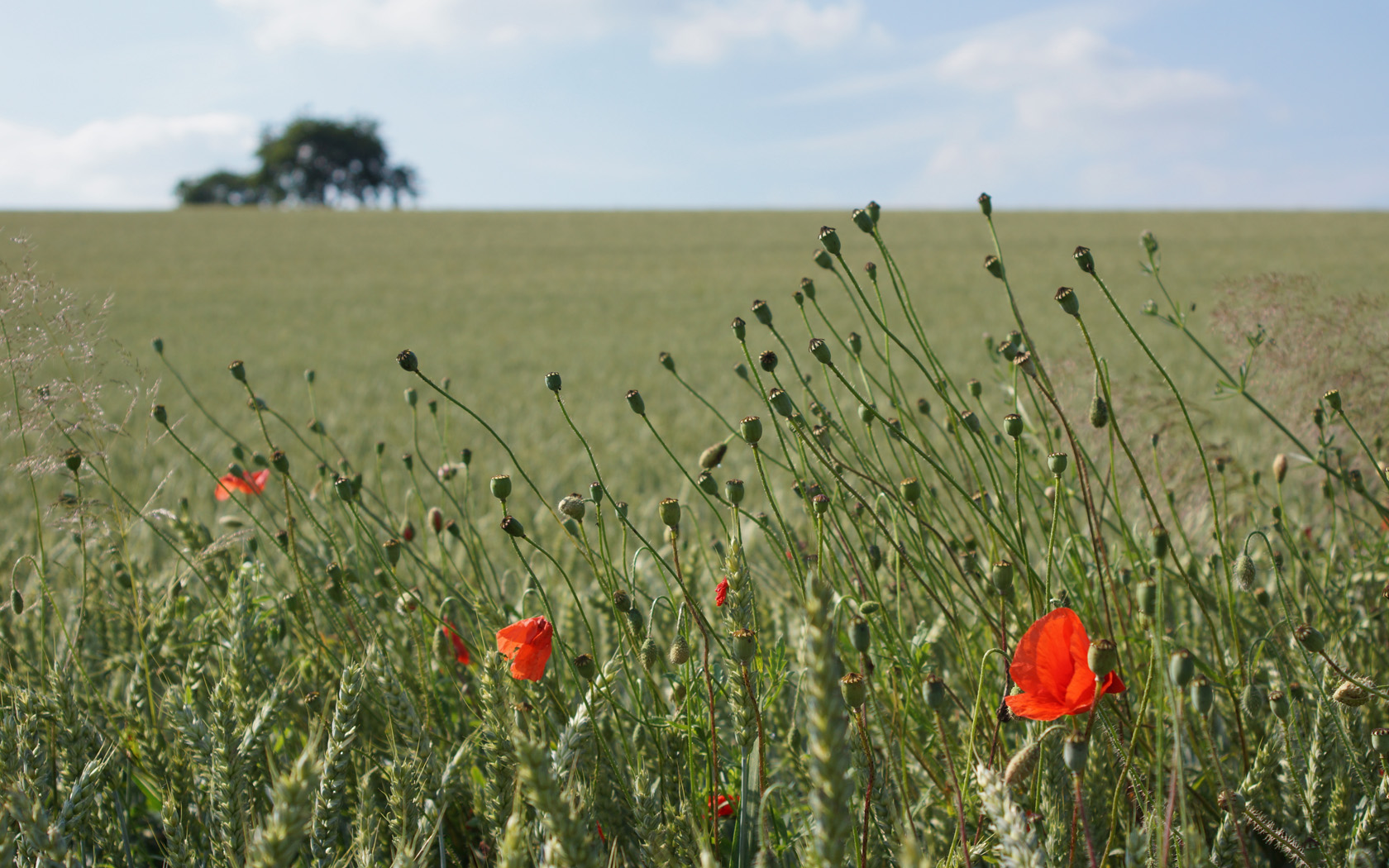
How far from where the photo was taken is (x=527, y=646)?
1.12 meters

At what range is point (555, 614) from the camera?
192 cm

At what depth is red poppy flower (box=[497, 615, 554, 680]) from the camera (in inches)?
43.9

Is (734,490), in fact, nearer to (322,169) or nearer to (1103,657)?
(1103,657)

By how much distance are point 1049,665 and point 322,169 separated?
6020cm

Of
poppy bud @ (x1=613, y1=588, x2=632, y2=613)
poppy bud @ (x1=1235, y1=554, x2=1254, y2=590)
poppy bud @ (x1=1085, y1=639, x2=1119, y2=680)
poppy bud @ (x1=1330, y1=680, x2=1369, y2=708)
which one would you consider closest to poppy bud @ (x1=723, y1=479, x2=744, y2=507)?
poppy bud @ (x1=613, y1=588, x2=632, y2=613)

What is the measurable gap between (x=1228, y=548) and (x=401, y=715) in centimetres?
128

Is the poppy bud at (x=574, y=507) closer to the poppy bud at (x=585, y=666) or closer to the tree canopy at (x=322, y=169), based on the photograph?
the poppy bud at (x=585, y=666)

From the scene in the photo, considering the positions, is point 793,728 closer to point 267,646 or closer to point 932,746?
point 932,746

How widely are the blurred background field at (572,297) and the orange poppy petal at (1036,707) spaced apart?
0.90 metres

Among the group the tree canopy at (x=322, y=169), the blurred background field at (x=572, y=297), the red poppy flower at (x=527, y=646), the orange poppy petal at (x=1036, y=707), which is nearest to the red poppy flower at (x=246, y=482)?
the blurred background field at (x=572, y=297)

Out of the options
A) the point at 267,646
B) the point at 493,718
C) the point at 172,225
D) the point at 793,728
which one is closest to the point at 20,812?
the point at 493,718

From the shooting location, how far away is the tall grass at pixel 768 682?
0.89 meters

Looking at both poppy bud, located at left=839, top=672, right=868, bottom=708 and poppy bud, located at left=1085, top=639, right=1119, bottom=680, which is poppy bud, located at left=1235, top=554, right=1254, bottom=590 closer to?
poppy bud, located at left=1085, top=639, right=1119, bottom=680

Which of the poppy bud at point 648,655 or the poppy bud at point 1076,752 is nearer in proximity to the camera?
the poppy bud at point 1076,752
